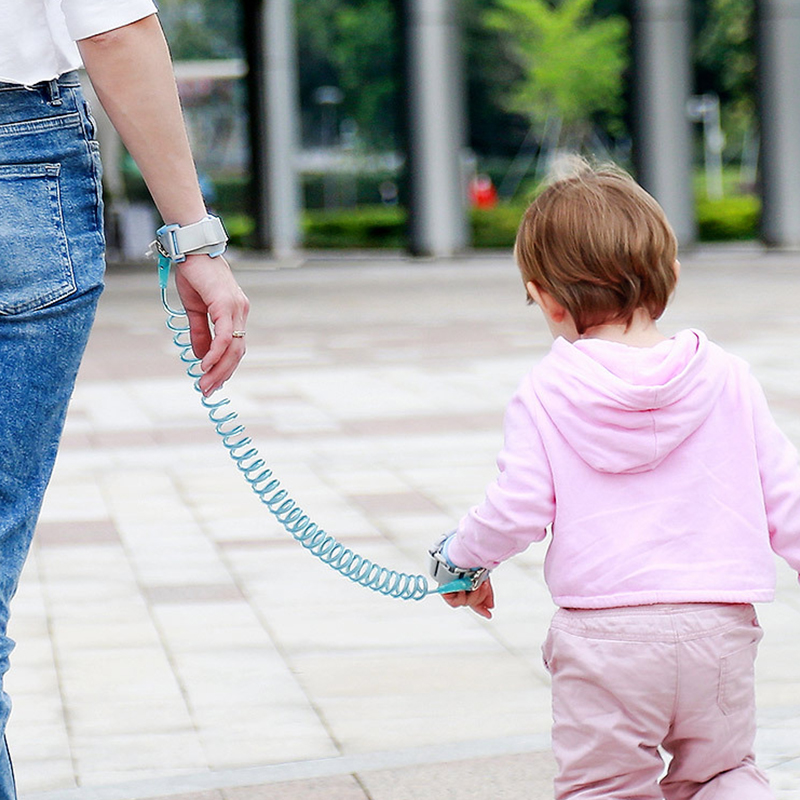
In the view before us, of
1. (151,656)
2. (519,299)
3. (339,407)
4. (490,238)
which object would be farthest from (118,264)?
(151,656)

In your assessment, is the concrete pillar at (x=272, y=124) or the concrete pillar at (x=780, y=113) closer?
the concrete pillar at (x=780, y=113)

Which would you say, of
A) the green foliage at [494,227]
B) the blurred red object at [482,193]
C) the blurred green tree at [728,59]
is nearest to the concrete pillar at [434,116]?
the green foliage at [494,227]

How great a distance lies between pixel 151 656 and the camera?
432cm

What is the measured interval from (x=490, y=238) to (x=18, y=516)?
29.6 metres

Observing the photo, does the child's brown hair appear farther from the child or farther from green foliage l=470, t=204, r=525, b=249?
green foliage l=470, t=204, r=525, b=249

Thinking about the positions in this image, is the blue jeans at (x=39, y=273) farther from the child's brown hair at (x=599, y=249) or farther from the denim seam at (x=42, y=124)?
the child's brown hair at (x=599, y=249)

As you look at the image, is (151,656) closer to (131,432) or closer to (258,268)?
(131,432)

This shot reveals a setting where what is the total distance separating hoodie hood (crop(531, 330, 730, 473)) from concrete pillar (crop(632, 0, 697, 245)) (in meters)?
22.8

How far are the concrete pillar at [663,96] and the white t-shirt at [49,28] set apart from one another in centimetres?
2302

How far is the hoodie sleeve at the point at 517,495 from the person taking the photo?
2316mm

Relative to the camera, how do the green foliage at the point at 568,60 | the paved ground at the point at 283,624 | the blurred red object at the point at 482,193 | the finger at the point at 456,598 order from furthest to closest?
the green foliage at the point at 568,60
the blurred red object at the point at 482,193
the paved ground at the point at 283,624
the finger at the point at 456,598

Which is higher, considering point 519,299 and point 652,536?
point 652,536

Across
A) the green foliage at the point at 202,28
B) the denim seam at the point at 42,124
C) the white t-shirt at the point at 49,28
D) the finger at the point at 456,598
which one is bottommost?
the green foliage at the point at 202,28

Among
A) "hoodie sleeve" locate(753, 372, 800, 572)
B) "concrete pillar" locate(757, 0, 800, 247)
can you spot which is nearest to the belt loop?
"hoodie sleeve" locate(753, 372, 800, 572)
